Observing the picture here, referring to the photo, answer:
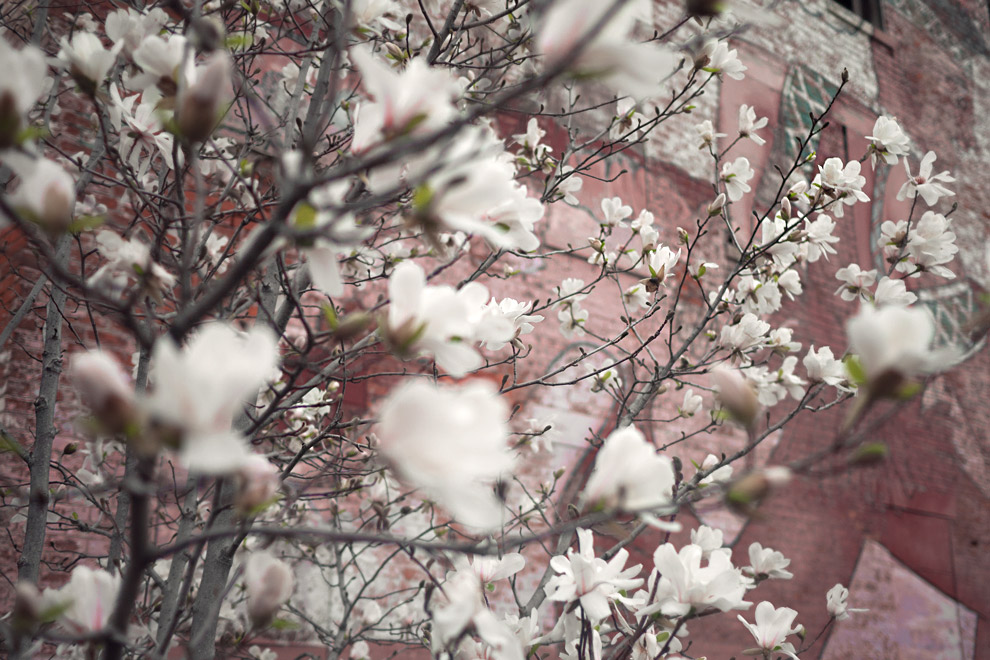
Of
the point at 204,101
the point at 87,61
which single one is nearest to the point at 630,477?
the point at 204,101

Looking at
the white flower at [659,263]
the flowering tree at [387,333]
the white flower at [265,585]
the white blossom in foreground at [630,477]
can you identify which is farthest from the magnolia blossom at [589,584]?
the white flower at [659,263]

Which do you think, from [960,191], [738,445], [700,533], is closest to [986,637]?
[738,445]

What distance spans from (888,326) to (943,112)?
533cm

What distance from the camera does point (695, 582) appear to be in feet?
2.67

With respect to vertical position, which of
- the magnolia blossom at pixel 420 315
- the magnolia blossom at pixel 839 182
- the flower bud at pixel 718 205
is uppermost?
the flower bud at pixel 718 205

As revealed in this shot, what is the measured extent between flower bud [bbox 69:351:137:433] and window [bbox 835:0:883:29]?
5.33m

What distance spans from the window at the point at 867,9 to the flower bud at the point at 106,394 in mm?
5326

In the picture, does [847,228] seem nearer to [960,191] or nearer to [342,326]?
[960,191]

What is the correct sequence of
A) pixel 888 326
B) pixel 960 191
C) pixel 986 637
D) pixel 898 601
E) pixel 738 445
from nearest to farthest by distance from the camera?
pixel 888 326
pixel 738 445
pixel 898 601
pixel 986 637
pixel 960 191

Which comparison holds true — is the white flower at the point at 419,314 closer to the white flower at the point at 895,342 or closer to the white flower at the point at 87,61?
the white flower at the point at 895,342

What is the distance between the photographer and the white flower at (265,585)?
521 millimetres

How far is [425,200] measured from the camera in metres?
0.50

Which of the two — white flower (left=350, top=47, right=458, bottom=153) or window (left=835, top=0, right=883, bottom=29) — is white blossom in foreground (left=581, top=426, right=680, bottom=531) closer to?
white flower (left=350, top=47, right=458, bottom=153)

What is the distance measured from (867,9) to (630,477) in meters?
5.25
